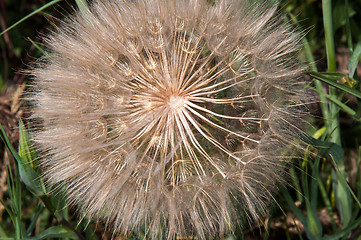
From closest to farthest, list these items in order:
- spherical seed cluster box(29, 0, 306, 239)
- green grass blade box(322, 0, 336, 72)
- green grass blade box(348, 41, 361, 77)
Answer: spherical seed cluster box(29, 0, 306, 239)
green grass blade box(322, 0, 336, 72)
green grass blade box(348, 41, 361, 77)

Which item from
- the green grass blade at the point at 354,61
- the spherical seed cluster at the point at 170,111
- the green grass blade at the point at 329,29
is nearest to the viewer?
the spherical seed cluster at the point at 170,111

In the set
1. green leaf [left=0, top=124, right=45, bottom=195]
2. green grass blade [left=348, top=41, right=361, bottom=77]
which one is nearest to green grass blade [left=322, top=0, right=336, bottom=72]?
green grass blade [left=348, top=41, right=361, bottom=77]

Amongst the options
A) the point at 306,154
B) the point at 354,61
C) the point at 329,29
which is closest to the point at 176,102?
the point at 306,154

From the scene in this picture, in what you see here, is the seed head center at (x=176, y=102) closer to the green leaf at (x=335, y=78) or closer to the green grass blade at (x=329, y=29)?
the green leaf at (x=335, y=78)

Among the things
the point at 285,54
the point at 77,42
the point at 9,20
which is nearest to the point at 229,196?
the point at 285,54

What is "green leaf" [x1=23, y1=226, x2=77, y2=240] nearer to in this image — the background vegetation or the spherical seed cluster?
the background vegetation

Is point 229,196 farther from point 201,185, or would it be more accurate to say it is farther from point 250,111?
point 250,111

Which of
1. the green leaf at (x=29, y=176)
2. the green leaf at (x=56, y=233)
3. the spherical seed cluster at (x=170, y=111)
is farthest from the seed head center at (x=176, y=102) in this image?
the green leaf at (x=56, y=233)

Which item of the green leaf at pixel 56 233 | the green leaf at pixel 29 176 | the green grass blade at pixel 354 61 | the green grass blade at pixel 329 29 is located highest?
the green grass blade at pixel 329 29
